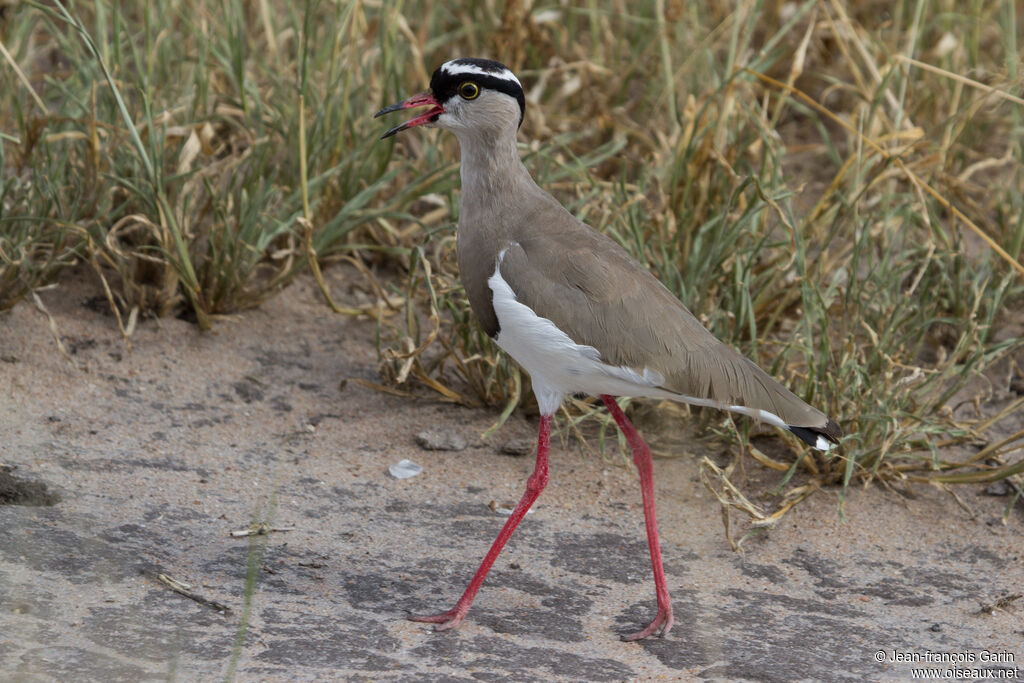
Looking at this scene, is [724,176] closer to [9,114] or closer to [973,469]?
[973,469]

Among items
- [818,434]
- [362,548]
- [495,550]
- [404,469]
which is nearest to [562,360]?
[495,550]

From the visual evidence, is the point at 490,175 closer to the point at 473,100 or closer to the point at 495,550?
the point at 473,100

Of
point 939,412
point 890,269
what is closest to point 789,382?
point 939,412

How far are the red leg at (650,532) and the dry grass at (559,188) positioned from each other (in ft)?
1.78

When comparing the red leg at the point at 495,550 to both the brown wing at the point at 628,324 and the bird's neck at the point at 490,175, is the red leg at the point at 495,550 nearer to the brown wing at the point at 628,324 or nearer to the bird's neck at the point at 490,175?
the brown wing at the point at 628,324

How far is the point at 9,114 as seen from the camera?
483 cm

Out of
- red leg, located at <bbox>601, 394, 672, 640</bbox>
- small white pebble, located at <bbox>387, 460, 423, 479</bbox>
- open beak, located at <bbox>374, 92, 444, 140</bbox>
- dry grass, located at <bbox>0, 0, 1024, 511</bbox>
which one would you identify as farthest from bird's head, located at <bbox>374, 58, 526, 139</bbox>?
small white pebble, located at <bbox>387, 460, 423, 479</bbox>

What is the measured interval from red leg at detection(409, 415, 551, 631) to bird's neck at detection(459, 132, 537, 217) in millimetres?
601

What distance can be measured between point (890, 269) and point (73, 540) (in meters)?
3.04

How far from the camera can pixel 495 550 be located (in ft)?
10.7

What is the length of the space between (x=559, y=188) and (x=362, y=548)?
192 cm

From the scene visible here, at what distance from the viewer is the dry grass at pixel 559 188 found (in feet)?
13.5

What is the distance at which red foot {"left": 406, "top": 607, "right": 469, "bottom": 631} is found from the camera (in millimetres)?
3125

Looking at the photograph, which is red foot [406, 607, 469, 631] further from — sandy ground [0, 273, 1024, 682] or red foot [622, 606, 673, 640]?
red foot [622, 606, 673, 640]
